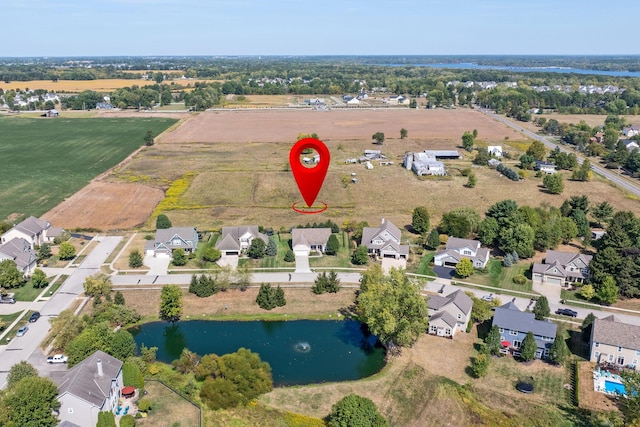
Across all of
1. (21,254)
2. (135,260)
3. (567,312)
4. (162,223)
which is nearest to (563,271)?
(567,312)

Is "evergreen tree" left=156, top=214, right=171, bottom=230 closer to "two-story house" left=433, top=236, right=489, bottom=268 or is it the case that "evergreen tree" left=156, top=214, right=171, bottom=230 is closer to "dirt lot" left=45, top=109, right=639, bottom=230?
"dirt lot" left=45, top=109, right=639, bottom=230

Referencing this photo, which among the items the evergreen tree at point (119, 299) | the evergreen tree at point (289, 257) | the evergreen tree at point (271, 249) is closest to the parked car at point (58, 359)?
the evergreen tree at point (119, 299)

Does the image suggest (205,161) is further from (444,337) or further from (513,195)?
(444,337)

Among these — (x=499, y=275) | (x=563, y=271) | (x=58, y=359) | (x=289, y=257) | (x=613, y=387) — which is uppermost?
(x=563, y=271)

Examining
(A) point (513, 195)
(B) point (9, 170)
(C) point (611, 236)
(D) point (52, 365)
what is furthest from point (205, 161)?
(C) point (611, 236)

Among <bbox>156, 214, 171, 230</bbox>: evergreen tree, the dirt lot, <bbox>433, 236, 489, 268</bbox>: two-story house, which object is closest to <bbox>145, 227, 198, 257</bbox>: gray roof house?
<bbox>156, 214, 171, 230</bbox>: evergreen tree

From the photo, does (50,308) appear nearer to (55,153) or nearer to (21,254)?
(21,254)
